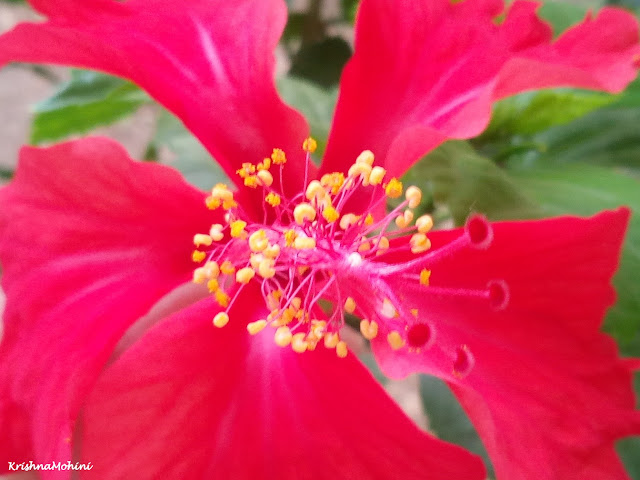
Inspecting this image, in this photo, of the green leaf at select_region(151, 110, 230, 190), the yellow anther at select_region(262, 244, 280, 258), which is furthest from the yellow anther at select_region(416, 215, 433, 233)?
the green leaf at select_region(151, 110, 230, 190)

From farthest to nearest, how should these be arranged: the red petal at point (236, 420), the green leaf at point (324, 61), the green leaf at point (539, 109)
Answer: the green leaf at point (324, 61) < the green leaf at point (539, 109) < the red petal at point (236, 420)

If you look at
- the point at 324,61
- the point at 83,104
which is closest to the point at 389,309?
the point at 83,104

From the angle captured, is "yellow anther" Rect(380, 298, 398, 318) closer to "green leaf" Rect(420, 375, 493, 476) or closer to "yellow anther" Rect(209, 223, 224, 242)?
"yellow anther" Rect(209, 223, 224, 242)

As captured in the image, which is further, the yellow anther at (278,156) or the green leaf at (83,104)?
the green leaf at (83,104)

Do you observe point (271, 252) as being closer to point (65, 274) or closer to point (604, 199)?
point (65, 274)

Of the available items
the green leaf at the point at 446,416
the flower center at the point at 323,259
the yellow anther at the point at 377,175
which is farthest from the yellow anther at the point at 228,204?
the green leaf at the point at 446,416

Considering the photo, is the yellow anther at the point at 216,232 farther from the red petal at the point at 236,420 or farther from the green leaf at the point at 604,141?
the green leaf at the point at 604,141
